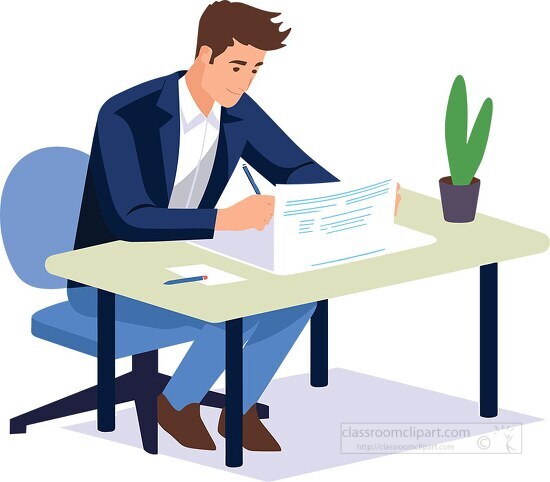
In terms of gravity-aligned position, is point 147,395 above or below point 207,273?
below

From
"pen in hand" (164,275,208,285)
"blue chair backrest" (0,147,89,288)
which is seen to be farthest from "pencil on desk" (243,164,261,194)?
"blue chair backrest" (0,147,89,288)

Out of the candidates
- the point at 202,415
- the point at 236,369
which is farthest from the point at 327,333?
the point at 236,369

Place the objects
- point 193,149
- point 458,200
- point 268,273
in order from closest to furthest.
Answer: point 268,273 < point 193,149 < point 458,200

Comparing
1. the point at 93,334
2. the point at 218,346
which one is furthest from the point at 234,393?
the point at 93,334

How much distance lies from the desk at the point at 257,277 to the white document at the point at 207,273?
0.16 ft

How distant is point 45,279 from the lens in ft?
35.5

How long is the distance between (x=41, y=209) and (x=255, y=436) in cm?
141

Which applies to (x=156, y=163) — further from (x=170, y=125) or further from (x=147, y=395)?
(x=147, y=395)

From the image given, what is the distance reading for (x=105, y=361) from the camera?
1049 cm

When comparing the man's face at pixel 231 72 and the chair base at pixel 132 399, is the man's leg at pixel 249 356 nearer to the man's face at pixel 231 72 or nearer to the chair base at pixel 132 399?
the chair base at pixel 132 399

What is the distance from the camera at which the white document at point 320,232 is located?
32.9 ft

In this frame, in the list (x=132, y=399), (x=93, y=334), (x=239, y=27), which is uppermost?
(x=239, y=27)

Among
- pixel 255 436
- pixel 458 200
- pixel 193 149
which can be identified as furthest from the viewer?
pixel 458 200

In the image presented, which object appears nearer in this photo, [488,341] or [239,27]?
[239,27]
